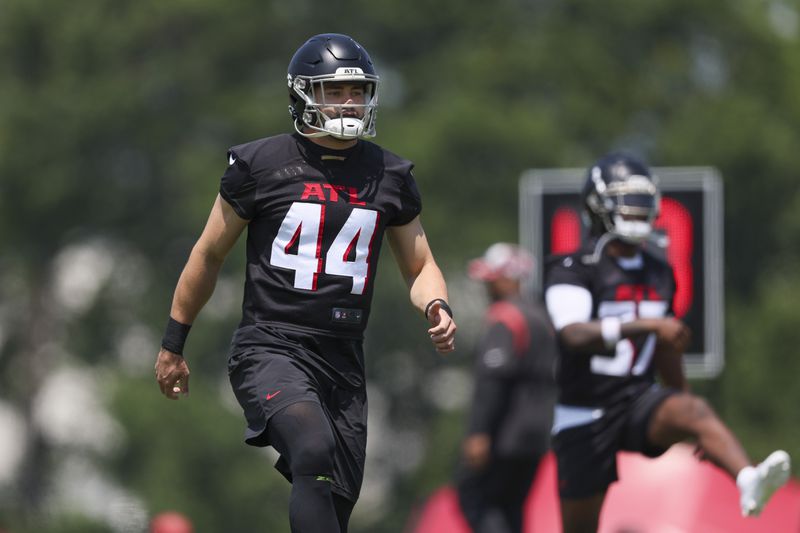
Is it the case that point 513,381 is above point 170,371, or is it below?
below

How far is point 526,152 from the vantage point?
34906 mm

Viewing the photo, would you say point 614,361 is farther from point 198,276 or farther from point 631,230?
point 198,276

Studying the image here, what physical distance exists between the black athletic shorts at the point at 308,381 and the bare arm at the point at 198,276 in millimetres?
243

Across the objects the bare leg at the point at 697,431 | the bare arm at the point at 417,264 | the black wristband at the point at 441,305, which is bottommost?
the bare leg at the point at 697,431

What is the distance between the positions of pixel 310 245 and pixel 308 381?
1.63ft

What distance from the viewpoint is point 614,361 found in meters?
8.87

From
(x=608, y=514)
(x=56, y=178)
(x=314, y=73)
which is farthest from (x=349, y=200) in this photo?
(x=56, y=178)

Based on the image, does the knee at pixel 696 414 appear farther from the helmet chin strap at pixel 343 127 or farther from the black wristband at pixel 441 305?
the helmet chin strap at pixel 343 127

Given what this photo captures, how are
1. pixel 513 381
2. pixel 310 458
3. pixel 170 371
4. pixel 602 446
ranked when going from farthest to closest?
1. pixel 513 381
2. pixel 602 446
3. pixel 170 371
4. pixel 310 458

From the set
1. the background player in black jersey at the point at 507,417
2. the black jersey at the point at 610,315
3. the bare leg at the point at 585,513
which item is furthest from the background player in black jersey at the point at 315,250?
the background player in black jersey at the point at 507,417

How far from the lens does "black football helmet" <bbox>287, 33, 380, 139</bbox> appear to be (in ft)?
23.7

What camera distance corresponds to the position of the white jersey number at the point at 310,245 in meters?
7.18

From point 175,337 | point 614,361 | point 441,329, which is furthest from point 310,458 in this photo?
point 614,361

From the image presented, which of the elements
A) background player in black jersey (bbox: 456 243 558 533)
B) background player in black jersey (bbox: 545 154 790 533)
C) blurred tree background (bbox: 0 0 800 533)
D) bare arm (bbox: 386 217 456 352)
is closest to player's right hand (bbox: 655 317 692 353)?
background player in black jersey (bbox: 545 154 790 533)
